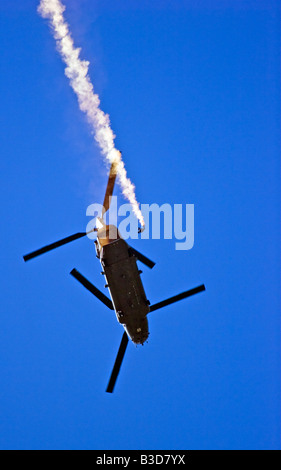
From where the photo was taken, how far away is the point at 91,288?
21109 millimetres

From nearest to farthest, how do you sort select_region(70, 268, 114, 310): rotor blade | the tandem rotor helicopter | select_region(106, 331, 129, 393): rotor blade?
the tandem rotor helicopter
select_region(70, 268, 114, 310): rotor blade
select_region(106, 331, 129, 393): rotor blade

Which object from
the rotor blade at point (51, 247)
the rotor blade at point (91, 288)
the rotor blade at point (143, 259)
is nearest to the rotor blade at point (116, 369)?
the rotor blade at point (91, 288)

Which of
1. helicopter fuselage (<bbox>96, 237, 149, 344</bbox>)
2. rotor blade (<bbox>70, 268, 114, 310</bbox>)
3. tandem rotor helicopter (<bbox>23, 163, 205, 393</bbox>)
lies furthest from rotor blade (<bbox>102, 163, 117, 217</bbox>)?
rotor blade (<bbox>70, 268, 114, 310</bbox>)

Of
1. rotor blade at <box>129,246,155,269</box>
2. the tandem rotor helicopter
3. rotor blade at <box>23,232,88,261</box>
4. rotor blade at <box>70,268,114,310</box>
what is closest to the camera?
rotor blade at <box>23,232,88,261</box>

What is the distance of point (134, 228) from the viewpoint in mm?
21141

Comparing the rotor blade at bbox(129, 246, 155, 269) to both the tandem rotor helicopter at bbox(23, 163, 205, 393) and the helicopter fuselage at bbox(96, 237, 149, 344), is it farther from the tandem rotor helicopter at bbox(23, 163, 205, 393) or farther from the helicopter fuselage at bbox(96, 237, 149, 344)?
the helicopter fuselage at bbox(96, 237, 149, 344)

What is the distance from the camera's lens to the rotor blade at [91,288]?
2078 centimetres

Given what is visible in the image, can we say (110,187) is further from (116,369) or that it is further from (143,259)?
(116,369)

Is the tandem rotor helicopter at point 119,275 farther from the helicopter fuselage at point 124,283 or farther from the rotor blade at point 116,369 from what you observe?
the rotor blade at point 116,369

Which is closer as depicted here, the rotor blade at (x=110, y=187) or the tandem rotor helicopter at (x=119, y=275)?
the rotor blade at (x=110, y=187)

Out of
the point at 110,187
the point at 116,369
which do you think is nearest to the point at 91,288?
the point at 116,369

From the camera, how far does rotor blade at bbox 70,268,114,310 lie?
2078cm

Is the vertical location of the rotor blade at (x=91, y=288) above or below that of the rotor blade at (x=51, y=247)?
below
